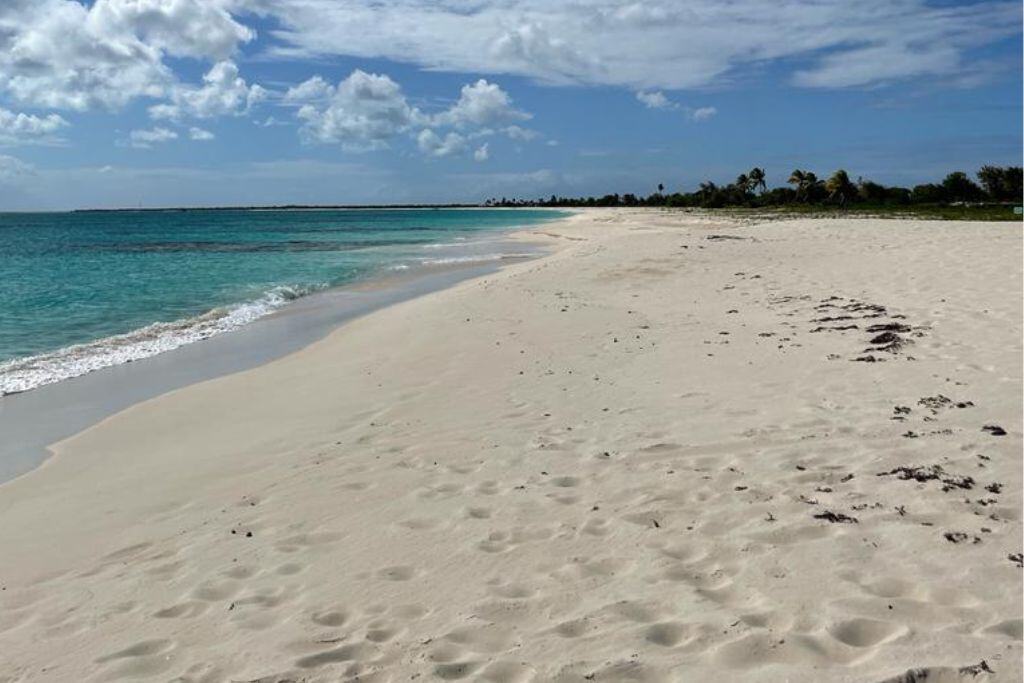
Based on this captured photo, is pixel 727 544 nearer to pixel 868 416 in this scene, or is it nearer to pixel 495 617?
pixel 495 617

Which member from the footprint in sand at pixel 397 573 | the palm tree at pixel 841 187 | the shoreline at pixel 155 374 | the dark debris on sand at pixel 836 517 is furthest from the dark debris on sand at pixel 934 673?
the palm tree at pixel 841 187

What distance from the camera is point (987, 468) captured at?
500cm

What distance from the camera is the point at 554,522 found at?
4.71 metres

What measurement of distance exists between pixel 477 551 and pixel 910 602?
227 centimetres

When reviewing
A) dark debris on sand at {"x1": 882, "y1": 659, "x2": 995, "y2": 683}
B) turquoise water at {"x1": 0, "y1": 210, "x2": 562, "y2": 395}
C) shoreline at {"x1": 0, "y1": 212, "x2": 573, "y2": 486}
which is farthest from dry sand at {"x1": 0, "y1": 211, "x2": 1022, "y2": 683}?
turquoise water at {"x1": 0, "y1": 210, "x2": 562, "y2": 395}

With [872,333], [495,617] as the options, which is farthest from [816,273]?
[495,617]

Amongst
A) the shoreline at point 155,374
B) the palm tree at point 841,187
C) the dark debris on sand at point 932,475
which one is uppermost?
the palm tree at point 841,187

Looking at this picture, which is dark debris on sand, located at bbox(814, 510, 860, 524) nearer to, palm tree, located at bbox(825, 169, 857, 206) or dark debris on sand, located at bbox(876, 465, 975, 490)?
dark debris on sand, located at bbox(876, 465, 975, 490)

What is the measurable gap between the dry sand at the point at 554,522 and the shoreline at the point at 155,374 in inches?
23.6

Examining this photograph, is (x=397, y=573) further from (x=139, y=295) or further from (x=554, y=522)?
(x=139, y=295)

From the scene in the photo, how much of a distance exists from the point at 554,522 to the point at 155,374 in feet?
28.2

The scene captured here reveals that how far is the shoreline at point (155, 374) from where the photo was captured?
8016mm

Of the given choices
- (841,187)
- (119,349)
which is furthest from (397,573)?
(841,187)

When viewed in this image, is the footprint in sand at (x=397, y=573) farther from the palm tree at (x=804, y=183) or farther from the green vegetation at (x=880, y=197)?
the palm tree at (x=804, y=183)
